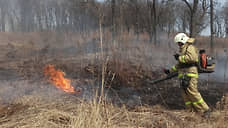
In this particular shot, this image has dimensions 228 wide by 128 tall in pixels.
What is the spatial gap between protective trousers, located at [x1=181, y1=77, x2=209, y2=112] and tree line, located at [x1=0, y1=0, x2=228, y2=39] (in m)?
2.30

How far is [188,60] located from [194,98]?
2.68ft

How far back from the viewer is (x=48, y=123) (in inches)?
96.7

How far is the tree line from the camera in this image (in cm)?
1136

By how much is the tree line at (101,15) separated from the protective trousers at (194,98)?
7.56ft

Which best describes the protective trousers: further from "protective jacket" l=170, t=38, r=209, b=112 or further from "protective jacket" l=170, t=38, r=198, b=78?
"protective jacket" l=170, t=38, r=198, b=78

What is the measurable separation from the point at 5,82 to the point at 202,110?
5753 millimetres

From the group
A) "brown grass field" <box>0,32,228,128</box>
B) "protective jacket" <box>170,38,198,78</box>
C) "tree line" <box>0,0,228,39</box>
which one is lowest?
"brown grass field" <box>0,32,228,128</box>

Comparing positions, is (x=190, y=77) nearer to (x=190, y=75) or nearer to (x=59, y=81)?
(x=190, y=75)

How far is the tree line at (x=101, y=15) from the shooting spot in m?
11.4

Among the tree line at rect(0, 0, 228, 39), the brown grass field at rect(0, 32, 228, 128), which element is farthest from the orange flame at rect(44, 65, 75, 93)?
the tree line at rect(0, 0, 228, 39)

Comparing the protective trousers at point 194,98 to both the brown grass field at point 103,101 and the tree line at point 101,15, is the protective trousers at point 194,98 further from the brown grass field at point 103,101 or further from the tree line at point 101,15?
the tree line at point 101,15

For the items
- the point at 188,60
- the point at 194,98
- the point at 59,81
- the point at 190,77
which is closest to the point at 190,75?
the point at 190,77

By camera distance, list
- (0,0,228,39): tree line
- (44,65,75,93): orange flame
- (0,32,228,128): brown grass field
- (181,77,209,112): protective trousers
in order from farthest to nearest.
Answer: (0,0,228,39): tree line, (44,65,75,93): orange flame, (181,77,209,112): protective trousers, (0,32,228,128): brown grass field

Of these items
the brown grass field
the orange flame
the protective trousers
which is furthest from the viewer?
the orange flame
